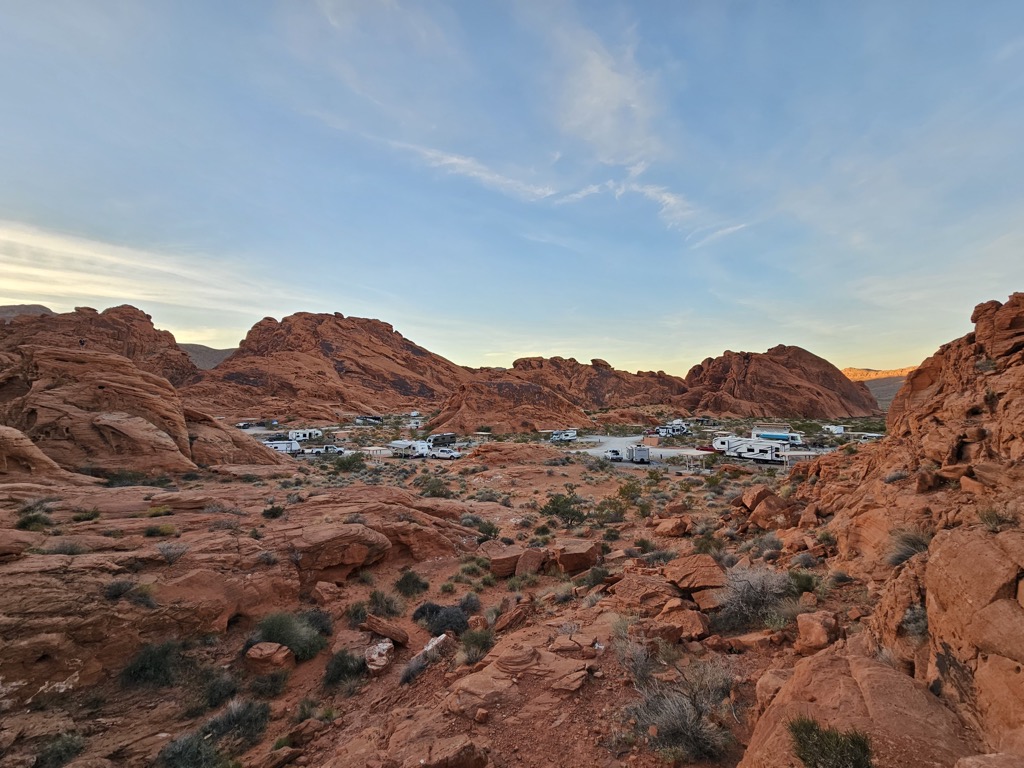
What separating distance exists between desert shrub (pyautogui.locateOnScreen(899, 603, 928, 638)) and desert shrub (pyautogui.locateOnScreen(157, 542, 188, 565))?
488 inches

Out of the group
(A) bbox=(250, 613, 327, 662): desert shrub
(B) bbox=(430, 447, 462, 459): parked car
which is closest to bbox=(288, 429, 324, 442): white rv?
(B) bbox=(430, 447, 462, 459): parked car

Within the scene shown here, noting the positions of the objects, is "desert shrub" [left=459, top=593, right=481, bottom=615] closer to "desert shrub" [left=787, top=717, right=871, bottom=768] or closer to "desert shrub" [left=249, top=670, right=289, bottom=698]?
"desert shrub" [left=249, top=670, right=289, bottom=698]

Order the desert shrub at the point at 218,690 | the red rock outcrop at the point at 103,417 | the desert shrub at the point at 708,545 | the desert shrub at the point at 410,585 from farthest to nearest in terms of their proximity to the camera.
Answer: the red rock outcrop at the point at 103,417
the desert shrub at the point at 410,585
the desert shrub at the point at 708,545
the desert shrub at the point at 218,690

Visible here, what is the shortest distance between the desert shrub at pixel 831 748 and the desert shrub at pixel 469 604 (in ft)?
26.6

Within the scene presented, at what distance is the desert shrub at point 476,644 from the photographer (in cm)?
746

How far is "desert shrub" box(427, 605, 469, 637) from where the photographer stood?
944 centimetres

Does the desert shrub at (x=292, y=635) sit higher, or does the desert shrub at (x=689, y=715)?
the desert shrub at (x=689, y=715)

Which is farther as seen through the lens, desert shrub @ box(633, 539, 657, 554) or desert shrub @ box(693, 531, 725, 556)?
desert shrub @ box(633, 539, 657, 554)

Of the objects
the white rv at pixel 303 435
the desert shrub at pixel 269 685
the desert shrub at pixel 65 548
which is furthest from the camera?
the white rv at pixel 303 435

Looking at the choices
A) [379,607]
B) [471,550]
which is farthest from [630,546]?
[379,607]

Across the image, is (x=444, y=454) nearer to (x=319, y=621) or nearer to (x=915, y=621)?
(x=319, y=621)

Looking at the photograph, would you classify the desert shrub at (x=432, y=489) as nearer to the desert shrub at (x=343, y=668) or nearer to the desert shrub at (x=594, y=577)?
the desert shrub at (x=594, y=577)

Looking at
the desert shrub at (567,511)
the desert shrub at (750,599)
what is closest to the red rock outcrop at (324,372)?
the desert shrub at (567,511)

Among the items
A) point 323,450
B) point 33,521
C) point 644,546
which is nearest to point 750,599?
point 644,546
